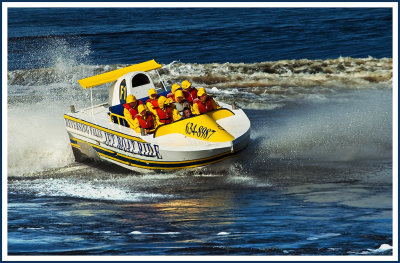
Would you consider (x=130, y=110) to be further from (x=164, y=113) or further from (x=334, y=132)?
(x=334, y=132)

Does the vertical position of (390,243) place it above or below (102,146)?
below

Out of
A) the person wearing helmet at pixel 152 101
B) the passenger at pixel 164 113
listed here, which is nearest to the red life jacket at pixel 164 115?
the passenger at pixel 164 113

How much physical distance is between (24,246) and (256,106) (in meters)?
10.8

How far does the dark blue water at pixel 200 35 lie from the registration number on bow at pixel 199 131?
401 inches

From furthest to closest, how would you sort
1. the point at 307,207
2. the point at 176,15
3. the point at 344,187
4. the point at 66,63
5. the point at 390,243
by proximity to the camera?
the point at 176,15 → the point at 66,63 → the point at 344,187 → the point at 307,207 → the point at 390,243

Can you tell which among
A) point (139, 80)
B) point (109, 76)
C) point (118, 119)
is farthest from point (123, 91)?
point (118, 119)

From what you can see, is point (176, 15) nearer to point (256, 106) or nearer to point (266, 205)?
point (256, 106)

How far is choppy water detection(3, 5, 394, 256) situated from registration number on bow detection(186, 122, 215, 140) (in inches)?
38.2

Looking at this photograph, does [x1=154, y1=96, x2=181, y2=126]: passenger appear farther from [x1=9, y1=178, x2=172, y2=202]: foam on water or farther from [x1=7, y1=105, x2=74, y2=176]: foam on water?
[x1=7, y1=105, x2=74, y2=176]: foam on water

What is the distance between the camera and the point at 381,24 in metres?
28.0

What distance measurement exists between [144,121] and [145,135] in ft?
1.06

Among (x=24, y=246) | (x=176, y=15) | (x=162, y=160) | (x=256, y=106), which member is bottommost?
(x=24, y=246)

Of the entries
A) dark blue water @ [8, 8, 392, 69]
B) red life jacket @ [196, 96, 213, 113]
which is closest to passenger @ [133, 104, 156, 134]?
red life jacket @ [196, 96, 213, 113]

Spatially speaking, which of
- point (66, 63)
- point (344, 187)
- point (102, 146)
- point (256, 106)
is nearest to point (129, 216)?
point (102, 146)
